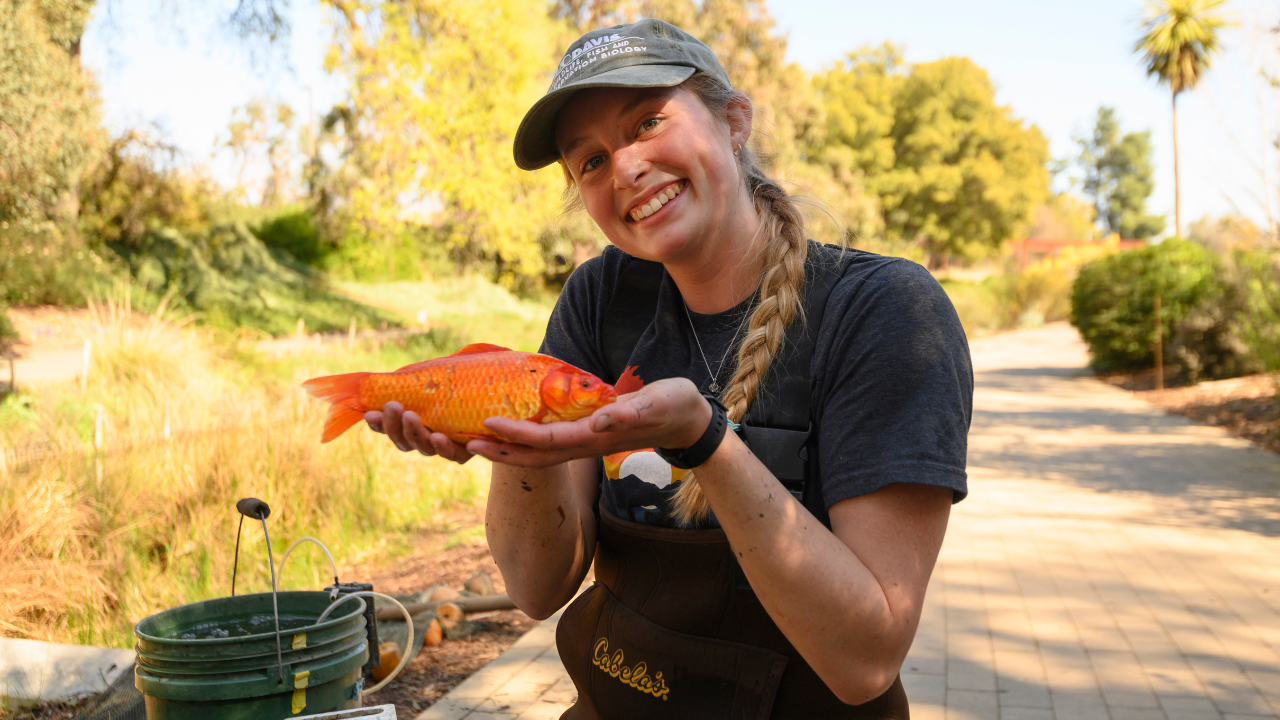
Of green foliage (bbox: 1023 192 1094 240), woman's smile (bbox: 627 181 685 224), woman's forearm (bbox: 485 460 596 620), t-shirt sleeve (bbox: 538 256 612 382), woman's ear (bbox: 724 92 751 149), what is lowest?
woman's forearm (bbox: 485 460 596 620)

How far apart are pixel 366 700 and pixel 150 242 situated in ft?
71.1

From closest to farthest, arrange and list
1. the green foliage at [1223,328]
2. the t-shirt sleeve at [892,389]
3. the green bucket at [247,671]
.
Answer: the t-shirt sleeve at [892,389]
the green bucket at [247,671]
the green foliage at [1223,328]

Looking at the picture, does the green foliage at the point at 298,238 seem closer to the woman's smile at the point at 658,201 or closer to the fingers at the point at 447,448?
the woman's smile at the point at 658,201

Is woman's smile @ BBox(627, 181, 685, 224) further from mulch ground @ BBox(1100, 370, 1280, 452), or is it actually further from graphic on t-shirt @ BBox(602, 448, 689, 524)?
mulch ground @ BBox(1100, 370, 1280, 452)

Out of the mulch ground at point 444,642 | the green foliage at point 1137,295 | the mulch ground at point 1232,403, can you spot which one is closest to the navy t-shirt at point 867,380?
the mulch ground at point 444,642

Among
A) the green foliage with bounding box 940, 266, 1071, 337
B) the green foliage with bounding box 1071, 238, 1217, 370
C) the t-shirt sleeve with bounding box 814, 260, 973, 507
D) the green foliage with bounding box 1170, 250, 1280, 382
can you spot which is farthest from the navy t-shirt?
the green foliage with bounding box 940, 266, 1071, 337

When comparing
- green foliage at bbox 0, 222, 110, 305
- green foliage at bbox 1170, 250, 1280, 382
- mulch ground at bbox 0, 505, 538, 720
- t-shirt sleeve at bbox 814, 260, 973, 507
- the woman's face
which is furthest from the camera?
green foliage at bbox 0, 222, 110, 305

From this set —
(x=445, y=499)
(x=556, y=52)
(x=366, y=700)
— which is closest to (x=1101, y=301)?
(x=556, y=52)

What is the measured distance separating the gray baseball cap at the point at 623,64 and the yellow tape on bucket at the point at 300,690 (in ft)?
5.46

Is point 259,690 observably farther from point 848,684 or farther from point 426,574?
point 426,574

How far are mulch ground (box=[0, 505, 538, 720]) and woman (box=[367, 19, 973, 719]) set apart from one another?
1655 mm

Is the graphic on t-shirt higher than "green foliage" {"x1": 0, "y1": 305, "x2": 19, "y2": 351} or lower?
lower

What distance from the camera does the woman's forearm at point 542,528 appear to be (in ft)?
6.59

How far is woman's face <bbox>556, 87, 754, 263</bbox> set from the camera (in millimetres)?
1949
